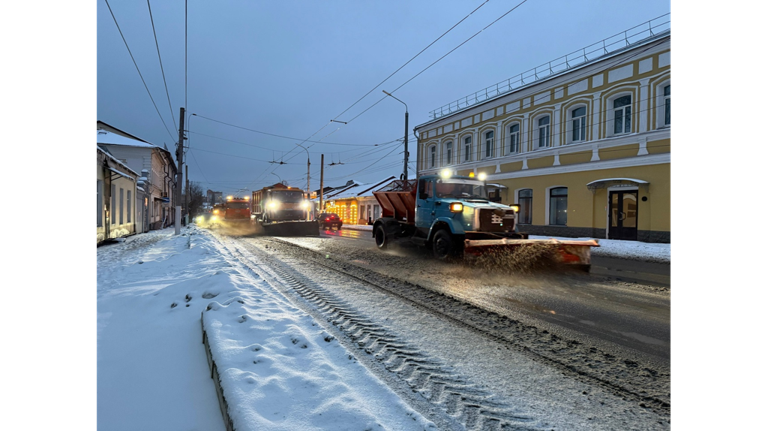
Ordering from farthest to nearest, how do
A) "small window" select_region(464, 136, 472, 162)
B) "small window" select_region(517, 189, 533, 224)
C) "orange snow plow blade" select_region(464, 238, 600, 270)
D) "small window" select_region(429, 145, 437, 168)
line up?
"small window" select_region(429, 145, 437, 168), "small window" select_region(464, 136, 472, 162), "small window" select_region(517, 189, 533, 224), "orange snow plow blade" select_region(464, 238, 600, 270)

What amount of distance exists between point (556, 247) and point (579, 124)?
547 inches

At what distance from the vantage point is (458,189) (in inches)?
396

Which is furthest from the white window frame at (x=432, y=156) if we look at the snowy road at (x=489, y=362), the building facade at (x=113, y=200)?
the snowy road at (x=489, y=362)

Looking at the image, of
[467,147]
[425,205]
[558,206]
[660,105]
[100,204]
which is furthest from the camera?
[467,147]

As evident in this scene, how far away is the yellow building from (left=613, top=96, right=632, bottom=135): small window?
0.04 m

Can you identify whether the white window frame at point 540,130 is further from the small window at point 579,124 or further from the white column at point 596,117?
the white column at point 596,117

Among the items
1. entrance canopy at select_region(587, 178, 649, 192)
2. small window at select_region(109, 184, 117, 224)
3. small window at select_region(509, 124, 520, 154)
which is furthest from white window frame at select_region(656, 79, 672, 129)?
small window at select_region(109, 184, 117, 224)

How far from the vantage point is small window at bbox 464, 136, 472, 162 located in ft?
84.6

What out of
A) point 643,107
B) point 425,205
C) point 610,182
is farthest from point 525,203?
point 425,205

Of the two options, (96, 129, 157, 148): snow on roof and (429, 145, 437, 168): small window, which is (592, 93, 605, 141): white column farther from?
(96, 129, 157, 148): snow on roof

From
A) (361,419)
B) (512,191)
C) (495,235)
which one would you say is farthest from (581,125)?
(361,419)

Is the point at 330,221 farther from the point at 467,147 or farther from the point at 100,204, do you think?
the point at 100,204
